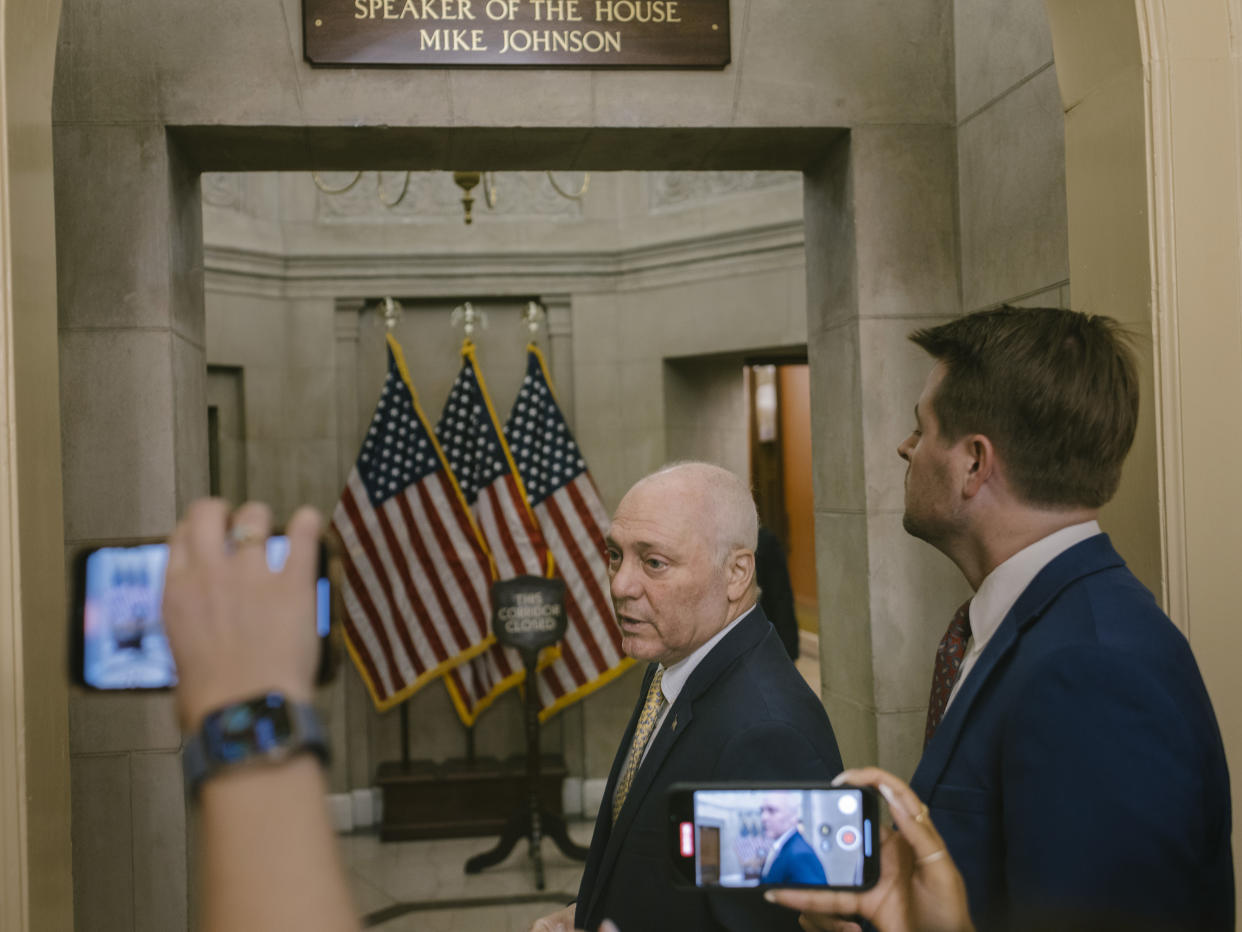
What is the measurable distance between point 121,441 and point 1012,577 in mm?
2448

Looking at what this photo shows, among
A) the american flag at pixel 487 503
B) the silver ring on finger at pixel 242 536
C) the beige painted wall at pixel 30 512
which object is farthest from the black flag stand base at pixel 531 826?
the silver ring on finger at pixel 242 536

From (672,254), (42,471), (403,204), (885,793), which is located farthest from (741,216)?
(885,793)

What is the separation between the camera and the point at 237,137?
305cm

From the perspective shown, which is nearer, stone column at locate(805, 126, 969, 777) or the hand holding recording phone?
the hand holding recording phone

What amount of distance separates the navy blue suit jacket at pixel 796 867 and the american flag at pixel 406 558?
16.8 ft

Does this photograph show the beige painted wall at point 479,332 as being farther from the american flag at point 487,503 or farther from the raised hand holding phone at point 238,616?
the raised hand holding phone at point 238,616

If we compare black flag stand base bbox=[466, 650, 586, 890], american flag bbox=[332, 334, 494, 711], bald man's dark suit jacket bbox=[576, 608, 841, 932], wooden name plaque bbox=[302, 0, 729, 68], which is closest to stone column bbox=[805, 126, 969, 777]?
wooden name plaque bbox=[302, 0, 729, 68]

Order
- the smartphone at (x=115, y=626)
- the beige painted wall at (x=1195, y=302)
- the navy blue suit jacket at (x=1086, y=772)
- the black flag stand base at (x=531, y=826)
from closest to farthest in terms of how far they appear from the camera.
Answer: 1. the smartphone at (x=115, y=626)
2. the navy blue suit jacket at (x=1086, y=772)
3. the beige painted wall at (x=1195, y=302)
4. the black flag stand base at (x=531, y=826)

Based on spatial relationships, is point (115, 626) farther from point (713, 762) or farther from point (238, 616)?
point (713, 762)

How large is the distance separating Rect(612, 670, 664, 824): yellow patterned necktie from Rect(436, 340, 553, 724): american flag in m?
4.03

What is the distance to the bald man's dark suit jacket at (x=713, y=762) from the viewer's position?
1614 millimetres

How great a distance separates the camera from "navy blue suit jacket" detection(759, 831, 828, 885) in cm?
102

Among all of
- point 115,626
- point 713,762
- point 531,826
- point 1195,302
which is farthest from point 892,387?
point 531,826

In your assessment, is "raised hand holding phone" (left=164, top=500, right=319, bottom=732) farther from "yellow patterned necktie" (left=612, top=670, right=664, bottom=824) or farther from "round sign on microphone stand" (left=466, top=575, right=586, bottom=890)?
"round sign on microphone stand" (left=466, top=575, right=586, bottom=890)
